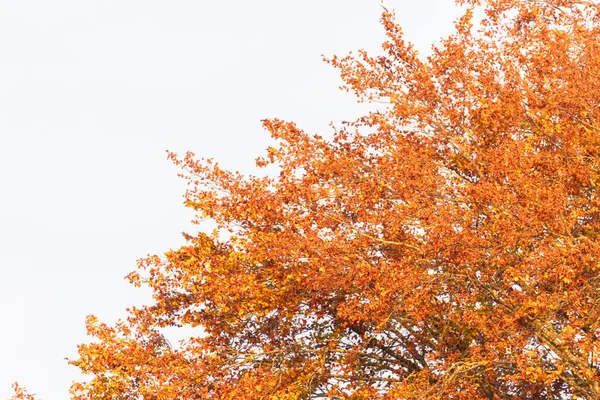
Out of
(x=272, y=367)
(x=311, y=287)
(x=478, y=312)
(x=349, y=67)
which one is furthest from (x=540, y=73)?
(x=272, y=367)

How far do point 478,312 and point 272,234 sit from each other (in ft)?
16.0

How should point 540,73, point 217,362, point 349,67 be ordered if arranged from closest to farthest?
point 217,362, point 540,73, point 349,67

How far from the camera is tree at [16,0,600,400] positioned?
17172 millimetres

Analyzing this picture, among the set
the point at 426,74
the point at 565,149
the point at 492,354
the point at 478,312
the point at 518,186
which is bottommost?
the point at 492,354

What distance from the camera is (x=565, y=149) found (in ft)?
63.1

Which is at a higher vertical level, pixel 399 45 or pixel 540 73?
pixel 399 45

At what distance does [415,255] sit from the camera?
18312mm

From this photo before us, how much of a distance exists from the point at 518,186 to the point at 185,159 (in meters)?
8.44

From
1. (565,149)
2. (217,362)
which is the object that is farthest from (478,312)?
(217,362)

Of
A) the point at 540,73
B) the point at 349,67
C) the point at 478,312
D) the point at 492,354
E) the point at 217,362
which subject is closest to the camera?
the point at 492,354

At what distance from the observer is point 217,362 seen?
19.8 m

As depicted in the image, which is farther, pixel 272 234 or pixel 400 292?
pixel 272 234

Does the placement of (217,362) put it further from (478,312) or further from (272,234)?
(478,312)

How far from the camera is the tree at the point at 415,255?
17.2 meters
